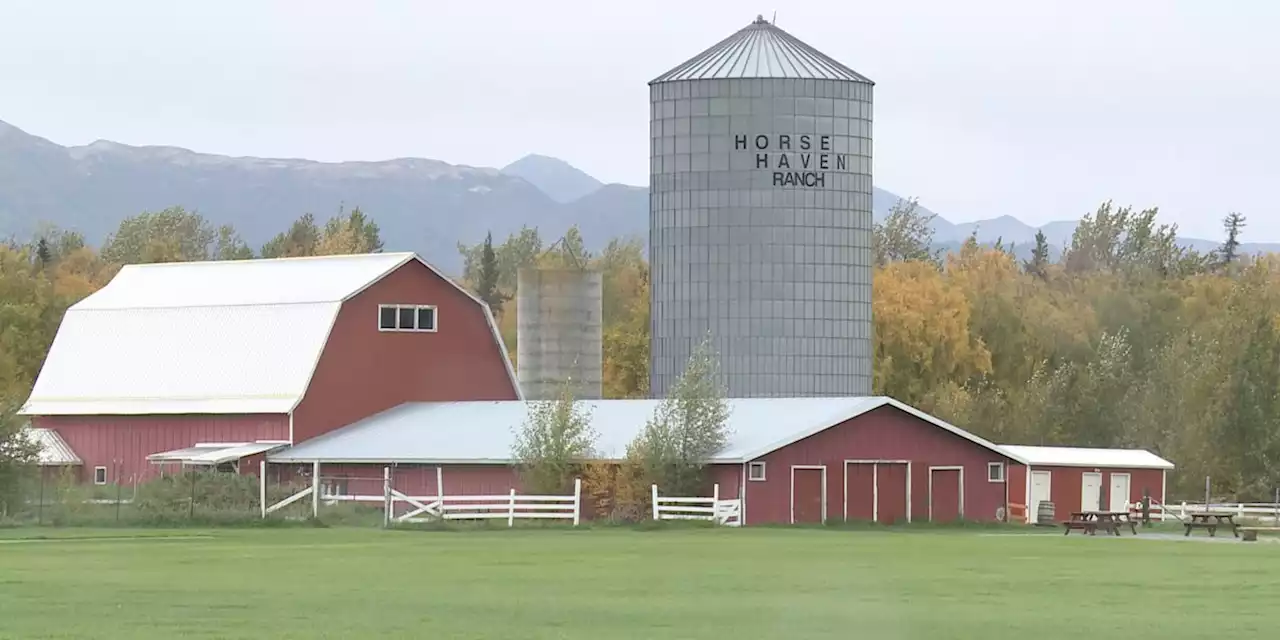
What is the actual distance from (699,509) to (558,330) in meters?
19.0

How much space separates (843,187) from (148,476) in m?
21.8

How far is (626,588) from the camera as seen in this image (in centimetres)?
3384

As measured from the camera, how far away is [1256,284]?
90312 mm

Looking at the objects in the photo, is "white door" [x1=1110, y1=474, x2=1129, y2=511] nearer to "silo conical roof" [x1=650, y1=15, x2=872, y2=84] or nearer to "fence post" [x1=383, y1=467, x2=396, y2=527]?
"silo conical roof" [x1=650, y1=15, x2=872, y2=84]

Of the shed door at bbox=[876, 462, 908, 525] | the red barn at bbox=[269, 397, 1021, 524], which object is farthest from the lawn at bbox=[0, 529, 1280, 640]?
the shed door at bbox=[876, 462, 908, 525]

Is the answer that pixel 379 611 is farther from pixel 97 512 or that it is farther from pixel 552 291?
pixel 552 291

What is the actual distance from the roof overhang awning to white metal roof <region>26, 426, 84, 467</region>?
369cm

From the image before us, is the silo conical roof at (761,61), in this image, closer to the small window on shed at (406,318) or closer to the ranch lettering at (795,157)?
the ranch lettering at (795,157)

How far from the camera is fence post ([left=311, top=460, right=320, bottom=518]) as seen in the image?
6126 centimetres

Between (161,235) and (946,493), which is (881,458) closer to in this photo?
(946,493)

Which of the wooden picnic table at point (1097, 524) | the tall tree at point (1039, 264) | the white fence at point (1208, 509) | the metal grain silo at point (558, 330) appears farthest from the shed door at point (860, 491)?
the tall tree at point (1039, 264)

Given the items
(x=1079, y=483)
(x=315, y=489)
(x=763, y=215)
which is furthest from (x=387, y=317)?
(x=1079, y=483)

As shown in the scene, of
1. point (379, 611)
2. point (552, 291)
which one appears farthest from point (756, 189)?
point (379, 611)

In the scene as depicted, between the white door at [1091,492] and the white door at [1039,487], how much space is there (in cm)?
152
